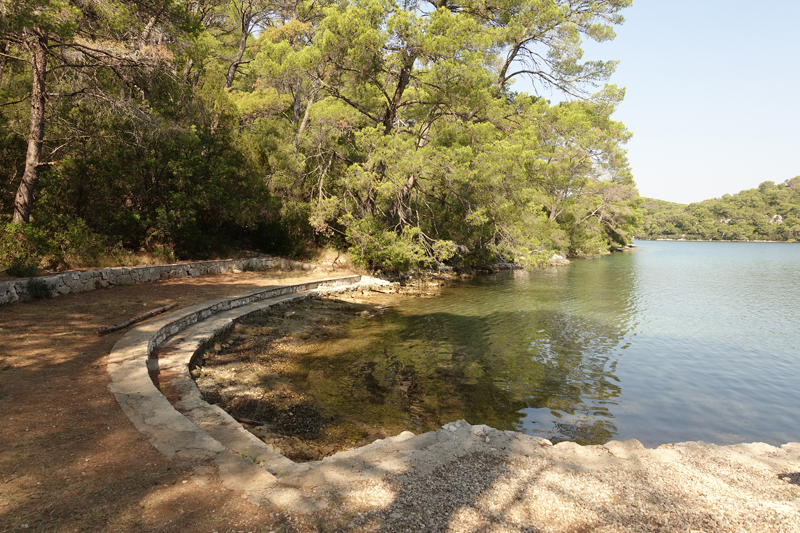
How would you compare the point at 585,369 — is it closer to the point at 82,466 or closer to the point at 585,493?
the point at 585,493

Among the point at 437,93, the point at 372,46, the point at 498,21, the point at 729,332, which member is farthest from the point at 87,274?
the point at 498,21

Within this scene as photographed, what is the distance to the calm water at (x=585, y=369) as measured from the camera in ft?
21.1

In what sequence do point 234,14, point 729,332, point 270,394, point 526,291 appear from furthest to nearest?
point 234,14 → point 526,291 → point 729,332 → point 270,394

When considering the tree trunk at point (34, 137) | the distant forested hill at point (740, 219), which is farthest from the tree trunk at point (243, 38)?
the distant forested hill at point (740, 219)

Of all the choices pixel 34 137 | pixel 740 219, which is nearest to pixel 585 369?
pixel 34 137

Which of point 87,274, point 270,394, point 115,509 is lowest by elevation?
point 270,394

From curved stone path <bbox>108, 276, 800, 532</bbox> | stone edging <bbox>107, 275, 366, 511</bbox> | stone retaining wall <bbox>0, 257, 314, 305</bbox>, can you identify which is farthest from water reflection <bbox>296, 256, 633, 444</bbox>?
stone retaining wall <bbox>0, 257, 314, 305</bbox>

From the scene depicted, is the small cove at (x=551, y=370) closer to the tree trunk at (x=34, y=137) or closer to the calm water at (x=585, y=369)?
the calm water at (x=585, y=369)

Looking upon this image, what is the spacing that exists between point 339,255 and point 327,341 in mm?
10988

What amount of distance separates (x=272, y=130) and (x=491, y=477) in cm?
1984

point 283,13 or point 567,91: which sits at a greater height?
point 283,13

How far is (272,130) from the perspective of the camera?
20.1 meters

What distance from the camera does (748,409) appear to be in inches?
282

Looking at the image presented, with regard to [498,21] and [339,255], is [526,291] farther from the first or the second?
[498,21]
